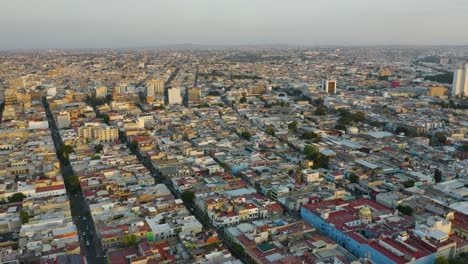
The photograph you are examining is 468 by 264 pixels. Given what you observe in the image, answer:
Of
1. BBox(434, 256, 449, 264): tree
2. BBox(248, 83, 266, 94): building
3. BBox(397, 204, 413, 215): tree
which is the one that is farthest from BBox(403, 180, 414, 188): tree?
→ BBox(248, 83, 266, 94): building

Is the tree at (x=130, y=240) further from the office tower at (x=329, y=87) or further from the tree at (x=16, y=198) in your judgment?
the office tower at (x=329, y=87)

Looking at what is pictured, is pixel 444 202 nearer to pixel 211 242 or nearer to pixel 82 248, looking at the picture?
pixel 211 242

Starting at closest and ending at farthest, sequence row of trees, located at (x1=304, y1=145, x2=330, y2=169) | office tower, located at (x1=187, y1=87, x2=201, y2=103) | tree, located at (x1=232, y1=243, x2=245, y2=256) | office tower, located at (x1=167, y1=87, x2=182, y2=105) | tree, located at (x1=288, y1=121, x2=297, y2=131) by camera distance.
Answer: tree, located at (x1=232, y1=243, x2=245, y2=256) < row of trees, located at (x1=304, y1=145, x2=330, y2=169) < tree, located at (x1=288, y1=121, x2=297, y2=131) < office tower, located at (x1=167, y1=87, x2=182, y2=105) < office tower, located at (x1=187, y1=87, x2=201, y2=103)

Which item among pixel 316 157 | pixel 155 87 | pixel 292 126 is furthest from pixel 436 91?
pixel 155 87

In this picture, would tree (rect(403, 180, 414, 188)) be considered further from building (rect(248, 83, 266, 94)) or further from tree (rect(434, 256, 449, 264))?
building (rect(248, 83, 266, 94))

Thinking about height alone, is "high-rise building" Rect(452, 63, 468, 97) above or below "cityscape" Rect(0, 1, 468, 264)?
above

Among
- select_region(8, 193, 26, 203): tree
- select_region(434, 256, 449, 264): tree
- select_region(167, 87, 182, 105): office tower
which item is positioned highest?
select_region(167, 87, 182, 105): office tower

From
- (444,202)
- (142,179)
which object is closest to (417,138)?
(444,202)

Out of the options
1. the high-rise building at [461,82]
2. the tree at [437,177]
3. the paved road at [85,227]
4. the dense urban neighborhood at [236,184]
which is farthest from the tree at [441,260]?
the high-rise building at [461,82]

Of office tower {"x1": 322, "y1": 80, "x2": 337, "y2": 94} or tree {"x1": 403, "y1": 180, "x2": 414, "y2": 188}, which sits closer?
tree {"x1": 403, "y1": 180, "x2": 414, "y2": 188}
